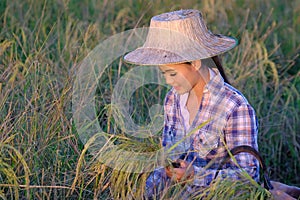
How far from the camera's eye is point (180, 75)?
7.75 ft

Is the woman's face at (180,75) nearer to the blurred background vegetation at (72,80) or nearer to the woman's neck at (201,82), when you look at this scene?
the woman's neck at (201,82)

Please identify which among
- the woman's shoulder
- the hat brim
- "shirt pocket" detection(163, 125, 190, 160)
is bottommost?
"shirt pocket" detection(163, 125, 190, 160)

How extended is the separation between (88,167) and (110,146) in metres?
0.19

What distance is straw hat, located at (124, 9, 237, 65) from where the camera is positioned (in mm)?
2316

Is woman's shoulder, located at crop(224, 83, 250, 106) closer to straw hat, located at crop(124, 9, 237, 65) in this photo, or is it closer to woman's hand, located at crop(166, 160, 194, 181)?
straw hat, located at crop(124, 9, 237, 65)

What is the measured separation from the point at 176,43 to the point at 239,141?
42 centimetres

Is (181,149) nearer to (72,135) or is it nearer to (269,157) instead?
(72,135)

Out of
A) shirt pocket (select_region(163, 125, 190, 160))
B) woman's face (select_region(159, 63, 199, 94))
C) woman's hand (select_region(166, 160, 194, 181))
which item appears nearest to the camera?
woman's hand (select_region(166, 160, 194, 181))

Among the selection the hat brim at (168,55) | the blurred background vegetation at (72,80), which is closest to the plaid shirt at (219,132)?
the hat brim at (168,55)

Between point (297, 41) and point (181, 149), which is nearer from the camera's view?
point (181, 149)

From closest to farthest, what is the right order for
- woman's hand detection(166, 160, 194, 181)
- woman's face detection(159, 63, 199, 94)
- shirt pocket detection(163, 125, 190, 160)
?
woman's hand detection(166, 160, 194, 181)
woman's face detection(159, 63, 199, 94)
shirt pocket detection(163, 125, 190, 160)

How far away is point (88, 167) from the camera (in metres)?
2.45

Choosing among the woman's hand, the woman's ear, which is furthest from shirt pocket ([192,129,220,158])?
the woman's ear

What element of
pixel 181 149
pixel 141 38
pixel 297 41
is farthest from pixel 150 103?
pixel 297 41
